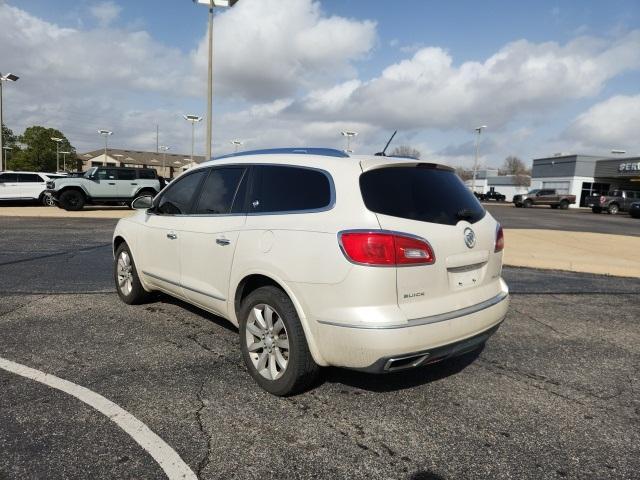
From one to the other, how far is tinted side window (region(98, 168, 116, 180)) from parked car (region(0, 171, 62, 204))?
326cm

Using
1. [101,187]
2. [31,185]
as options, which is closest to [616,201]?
[101,187]

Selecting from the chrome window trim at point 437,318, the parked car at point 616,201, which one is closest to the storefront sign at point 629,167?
the parked car at point 616,201

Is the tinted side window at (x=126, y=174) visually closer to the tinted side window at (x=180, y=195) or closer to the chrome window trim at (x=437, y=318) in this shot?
the tinted side window at (x=180, y=195)

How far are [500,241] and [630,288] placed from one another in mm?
5314

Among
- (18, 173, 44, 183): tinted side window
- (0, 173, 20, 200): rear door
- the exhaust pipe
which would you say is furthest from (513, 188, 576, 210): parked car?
the exhaust pipe

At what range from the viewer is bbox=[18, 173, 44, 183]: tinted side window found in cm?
2064

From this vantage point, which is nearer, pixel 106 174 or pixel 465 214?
pixel 465 214

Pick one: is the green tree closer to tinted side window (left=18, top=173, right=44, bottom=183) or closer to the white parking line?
tinted side window (left=18, top=173, right=44, bottom=183)

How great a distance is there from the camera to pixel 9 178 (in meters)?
20.4

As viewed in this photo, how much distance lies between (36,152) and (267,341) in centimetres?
9095

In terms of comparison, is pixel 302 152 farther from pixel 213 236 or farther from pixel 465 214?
pixel 465 214

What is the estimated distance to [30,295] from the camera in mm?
5789

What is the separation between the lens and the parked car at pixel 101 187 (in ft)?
61.5

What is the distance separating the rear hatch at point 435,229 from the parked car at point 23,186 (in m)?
21.7
